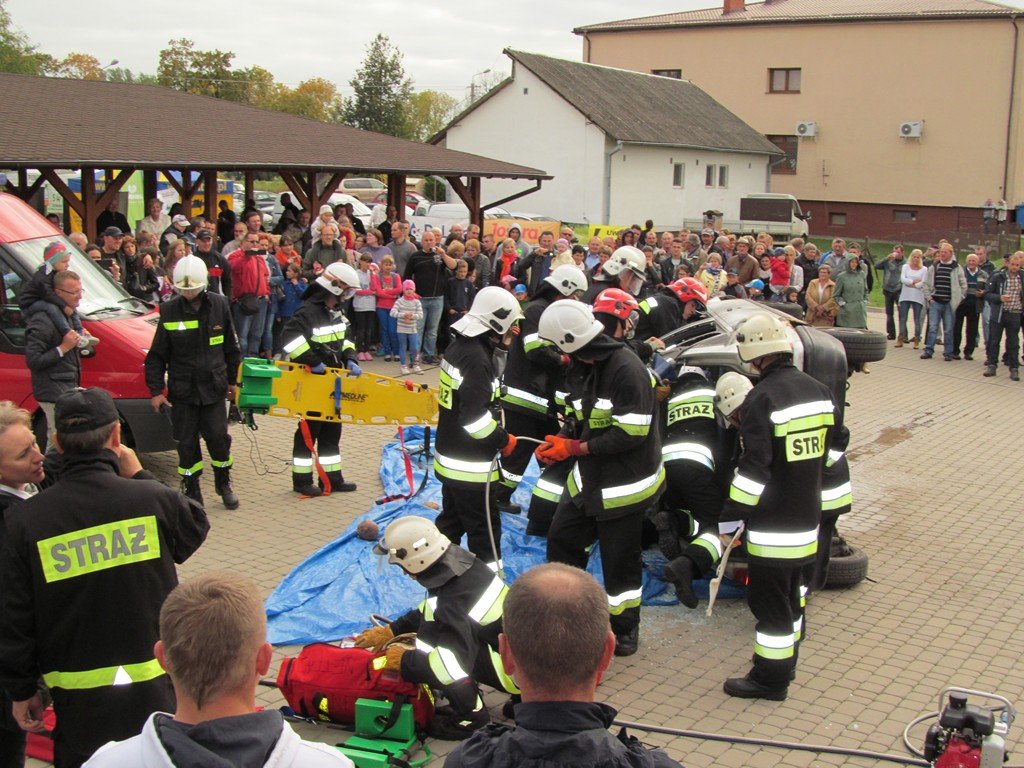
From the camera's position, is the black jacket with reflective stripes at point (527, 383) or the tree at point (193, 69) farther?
the tree at point (193, 69)

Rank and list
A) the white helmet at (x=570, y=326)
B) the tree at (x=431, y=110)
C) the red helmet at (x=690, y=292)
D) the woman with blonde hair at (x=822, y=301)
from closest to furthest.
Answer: the white helmet at (x=570, y=326)
the red helmet at (x=690, y=292)
the woman with blonde hair at (x=822, y=301)
the tree at (x=431, y=110)

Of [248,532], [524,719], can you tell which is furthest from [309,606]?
[524,719]

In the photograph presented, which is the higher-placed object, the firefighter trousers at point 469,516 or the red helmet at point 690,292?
the red helmet at point 690,292

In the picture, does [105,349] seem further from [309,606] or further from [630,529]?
[630,529]

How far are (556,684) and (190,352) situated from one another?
22.0 feet

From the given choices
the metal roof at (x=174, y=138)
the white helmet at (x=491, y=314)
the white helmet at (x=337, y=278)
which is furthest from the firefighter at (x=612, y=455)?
the metal roof at (x=174, y=138)

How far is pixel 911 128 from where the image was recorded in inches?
1820

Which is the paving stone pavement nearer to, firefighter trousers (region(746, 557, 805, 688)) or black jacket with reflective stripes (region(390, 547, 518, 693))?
firefighter trousers (region(746, 557, 805, 688))

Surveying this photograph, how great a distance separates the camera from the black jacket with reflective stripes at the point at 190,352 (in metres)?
8.62

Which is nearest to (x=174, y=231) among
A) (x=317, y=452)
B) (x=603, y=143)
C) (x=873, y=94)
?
(x=317, y=452)

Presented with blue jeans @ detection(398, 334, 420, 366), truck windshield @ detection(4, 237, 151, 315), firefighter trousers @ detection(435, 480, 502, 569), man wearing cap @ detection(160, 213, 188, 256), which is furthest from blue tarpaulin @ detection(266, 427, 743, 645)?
man wearing cap @ detection(160, 213, 188, 256)

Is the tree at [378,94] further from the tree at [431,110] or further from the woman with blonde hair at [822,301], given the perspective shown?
the woman with blonde hair at [822,301]

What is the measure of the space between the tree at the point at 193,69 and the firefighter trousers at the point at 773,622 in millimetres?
66015

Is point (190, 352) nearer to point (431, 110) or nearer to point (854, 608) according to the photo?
point (854, 608)
